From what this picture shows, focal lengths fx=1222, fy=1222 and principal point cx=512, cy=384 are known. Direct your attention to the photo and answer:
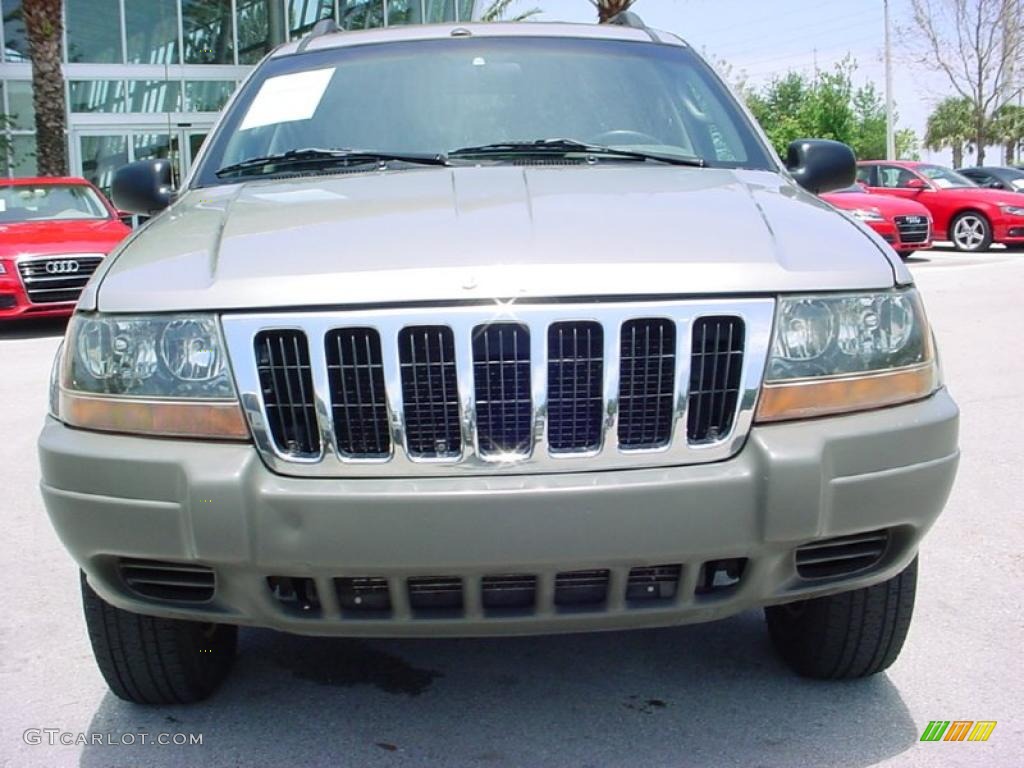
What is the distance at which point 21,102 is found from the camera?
941 inches

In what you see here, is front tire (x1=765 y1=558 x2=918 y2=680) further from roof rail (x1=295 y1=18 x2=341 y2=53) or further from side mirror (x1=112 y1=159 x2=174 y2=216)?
roof rail (x1=295 y1=18 x2=341 y2=53)

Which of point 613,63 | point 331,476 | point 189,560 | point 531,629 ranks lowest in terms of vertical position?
→ point 531,629

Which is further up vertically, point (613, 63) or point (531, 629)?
point (613, 63)

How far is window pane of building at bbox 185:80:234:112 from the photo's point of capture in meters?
25.2

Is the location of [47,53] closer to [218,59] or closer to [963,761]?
[218,59]

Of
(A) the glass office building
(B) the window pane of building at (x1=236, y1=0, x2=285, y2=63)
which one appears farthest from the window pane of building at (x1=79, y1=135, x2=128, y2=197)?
(B) the window pane of building at (x1=236, y1=0, x2=285, y2=63)

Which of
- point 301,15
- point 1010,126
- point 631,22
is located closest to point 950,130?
point 1010,126

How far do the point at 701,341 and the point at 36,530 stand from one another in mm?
3218

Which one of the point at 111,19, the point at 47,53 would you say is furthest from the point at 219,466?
the point at 111,19

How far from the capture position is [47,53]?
56.1ft

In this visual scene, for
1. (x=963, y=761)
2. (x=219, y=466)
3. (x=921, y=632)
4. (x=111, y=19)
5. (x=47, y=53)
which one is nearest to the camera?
(x=219, y=466)

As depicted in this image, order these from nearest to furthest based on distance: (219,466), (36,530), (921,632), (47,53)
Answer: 1. (219,466)
2. (921,632)
3. (36,530)
4. (47,53)

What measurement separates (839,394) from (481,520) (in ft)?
2.58

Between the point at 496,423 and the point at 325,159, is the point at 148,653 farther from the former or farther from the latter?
the point at 325,159
